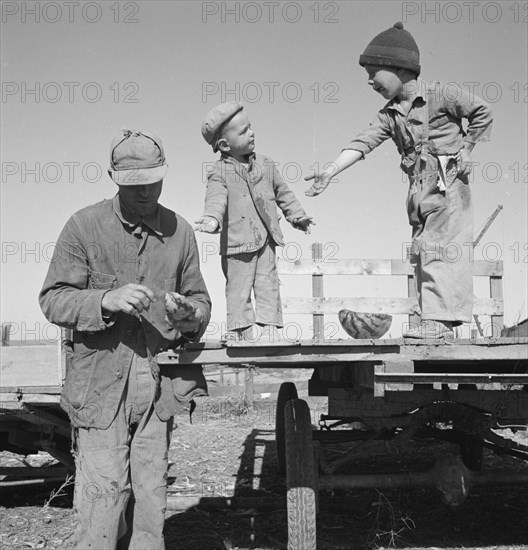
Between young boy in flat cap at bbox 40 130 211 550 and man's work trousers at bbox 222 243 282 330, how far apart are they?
1.29 metres

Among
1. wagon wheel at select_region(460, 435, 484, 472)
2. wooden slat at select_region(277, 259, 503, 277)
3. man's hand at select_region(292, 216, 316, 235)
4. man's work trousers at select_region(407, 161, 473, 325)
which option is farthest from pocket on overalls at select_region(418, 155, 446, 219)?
wooden slat at select_region(277, 259, 503, 277)

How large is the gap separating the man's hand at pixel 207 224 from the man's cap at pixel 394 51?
1469 mm

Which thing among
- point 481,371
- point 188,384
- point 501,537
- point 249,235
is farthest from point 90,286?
point 501,537

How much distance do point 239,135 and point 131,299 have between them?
2.41m

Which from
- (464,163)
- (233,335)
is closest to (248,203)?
(233,335)

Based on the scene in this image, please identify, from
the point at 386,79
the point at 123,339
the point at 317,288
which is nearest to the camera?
the point at 123,339

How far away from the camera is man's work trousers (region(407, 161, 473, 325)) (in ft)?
14.5

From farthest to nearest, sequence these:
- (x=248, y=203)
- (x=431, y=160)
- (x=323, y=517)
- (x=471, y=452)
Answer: (x=323, y=517)
(x=248, y=203)
(x=471, y=452)
(x=431, y=160)

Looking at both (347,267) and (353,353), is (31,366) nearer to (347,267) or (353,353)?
(353,353)

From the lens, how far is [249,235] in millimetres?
A: 5117

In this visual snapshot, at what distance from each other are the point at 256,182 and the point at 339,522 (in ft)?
8.84

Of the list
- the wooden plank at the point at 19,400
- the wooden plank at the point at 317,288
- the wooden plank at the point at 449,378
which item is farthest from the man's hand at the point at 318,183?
the wooden plank at the point at 317,288

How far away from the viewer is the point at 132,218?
3.63 metres

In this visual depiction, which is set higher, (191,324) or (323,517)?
(191,324)
